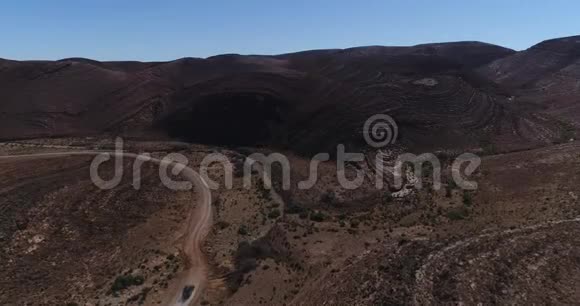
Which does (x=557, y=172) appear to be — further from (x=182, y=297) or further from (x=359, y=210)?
(x=182, y=297)

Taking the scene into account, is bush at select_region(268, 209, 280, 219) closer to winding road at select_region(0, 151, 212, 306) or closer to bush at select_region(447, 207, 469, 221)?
winding road at select_region(0, 151, 212, 306)

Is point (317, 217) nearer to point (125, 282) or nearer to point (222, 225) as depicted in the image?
point (222, 225)

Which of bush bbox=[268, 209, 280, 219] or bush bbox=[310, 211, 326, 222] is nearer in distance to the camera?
bush bbox=[310, 211, 326, 222]

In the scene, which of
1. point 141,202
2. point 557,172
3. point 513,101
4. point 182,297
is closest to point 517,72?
point 513,101

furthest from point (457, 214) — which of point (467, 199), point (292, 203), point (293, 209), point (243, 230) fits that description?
point (243, 230)

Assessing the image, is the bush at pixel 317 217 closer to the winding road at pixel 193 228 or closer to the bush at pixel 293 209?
the bush at pixel 293 209

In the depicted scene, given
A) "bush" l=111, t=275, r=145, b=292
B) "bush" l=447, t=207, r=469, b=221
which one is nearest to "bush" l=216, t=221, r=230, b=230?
"bush" l=111, t=275, r=145, b=292
